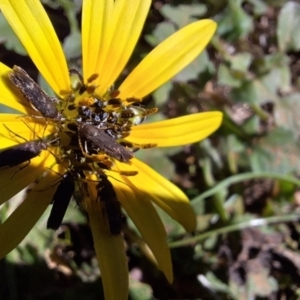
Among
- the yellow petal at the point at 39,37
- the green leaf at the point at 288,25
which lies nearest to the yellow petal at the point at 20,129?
the yellow petal at the point at 39,37

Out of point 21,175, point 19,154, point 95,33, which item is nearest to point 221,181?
point 95,33

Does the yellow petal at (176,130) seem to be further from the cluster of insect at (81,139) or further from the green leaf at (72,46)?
the green leaf at (72,46)

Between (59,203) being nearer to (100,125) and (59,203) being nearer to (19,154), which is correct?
(19,154)

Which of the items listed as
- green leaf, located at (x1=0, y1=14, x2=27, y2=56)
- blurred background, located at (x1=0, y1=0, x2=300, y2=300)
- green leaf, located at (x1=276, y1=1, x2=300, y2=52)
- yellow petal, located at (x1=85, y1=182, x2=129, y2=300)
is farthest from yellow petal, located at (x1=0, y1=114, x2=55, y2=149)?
green leaf, located at (x1=276, y1=1, x2=300, y2=52)

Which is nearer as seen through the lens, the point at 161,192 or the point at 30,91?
the point at 30,91

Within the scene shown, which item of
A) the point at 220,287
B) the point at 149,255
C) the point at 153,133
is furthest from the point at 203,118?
the point at 220,287

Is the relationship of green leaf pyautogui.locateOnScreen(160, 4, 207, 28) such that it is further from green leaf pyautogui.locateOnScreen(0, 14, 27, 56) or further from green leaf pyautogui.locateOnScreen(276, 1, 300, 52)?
green leaf pyautogui.locateOnScreen(0, 14, 27, 56)
